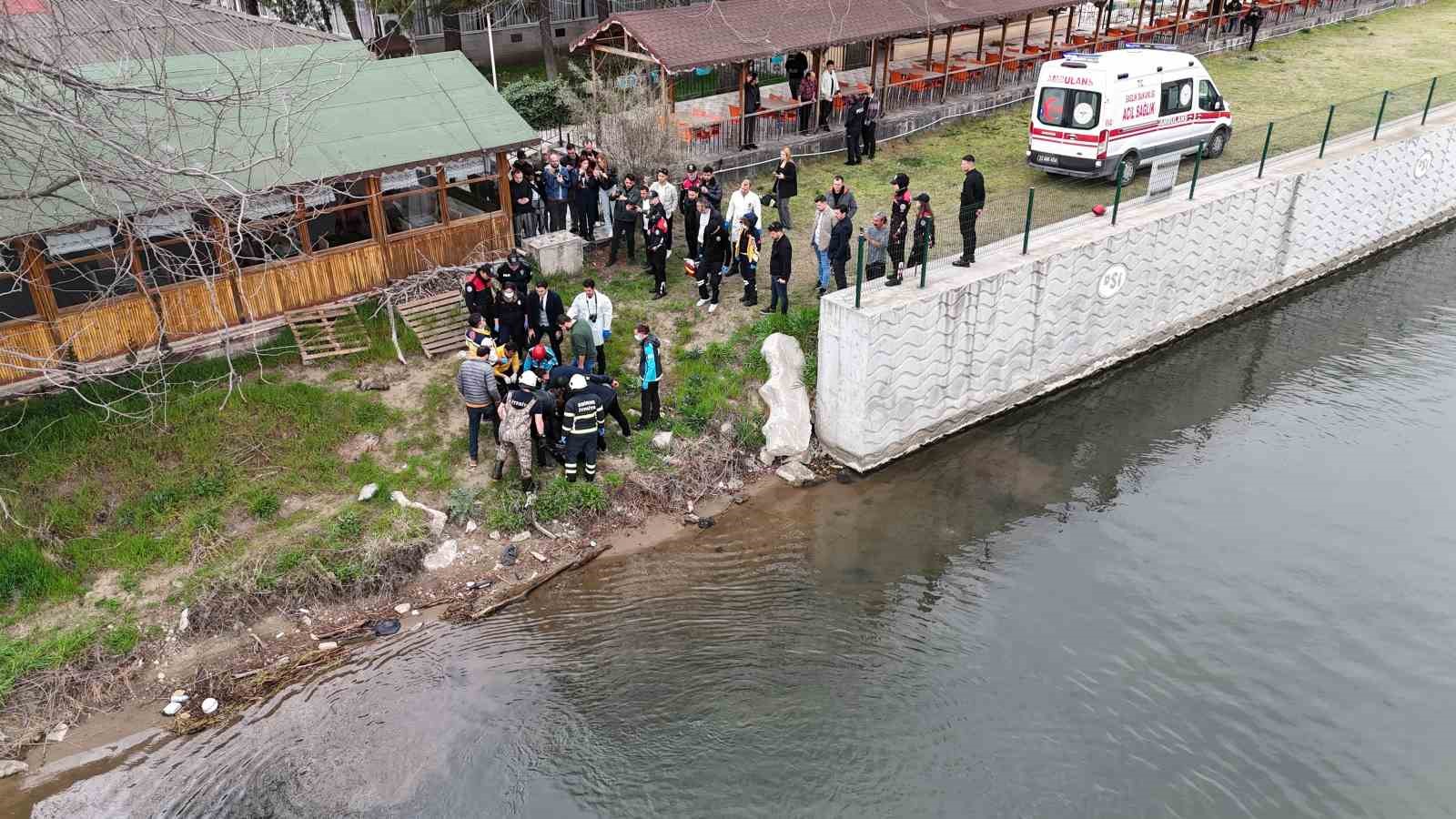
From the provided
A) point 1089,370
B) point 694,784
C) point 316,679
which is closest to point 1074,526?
point 1089,370

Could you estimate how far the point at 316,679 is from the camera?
1012 centimetres

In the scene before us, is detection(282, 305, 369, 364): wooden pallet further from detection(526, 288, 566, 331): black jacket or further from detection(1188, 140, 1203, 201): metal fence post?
detection(1188, 140, 1203, 201): metal fence post

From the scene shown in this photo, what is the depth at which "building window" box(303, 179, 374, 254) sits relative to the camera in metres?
14.6

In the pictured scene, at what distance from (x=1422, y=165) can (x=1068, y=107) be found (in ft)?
28.0

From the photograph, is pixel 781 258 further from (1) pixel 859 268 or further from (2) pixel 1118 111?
(2) pixel 1118 111

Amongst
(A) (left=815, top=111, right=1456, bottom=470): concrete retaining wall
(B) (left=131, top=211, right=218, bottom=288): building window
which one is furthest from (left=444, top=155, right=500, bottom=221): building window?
(A) (left=815, top=111, right=1456, bottom=470): concrete retaining wall

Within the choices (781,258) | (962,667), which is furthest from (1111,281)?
(962,667)

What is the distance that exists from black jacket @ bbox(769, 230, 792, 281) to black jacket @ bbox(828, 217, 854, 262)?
13 centimetres

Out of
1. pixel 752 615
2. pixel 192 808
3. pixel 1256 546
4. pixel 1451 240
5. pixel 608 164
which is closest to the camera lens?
pixel 192 808

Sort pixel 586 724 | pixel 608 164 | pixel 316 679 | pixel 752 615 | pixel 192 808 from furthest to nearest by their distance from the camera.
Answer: pixel 608 164 → pixel 752 615 → pixel 316 679 → pixel 586 724 → pixel 192 808

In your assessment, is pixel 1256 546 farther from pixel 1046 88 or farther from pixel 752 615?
pixel 1046 88

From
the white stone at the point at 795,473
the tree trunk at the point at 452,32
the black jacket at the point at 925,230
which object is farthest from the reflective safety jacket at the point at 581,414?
the tree trunk at the point at 452,32

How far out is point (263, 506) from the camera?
11648 mm

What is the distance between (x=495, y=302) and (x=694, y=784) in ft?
23.3
